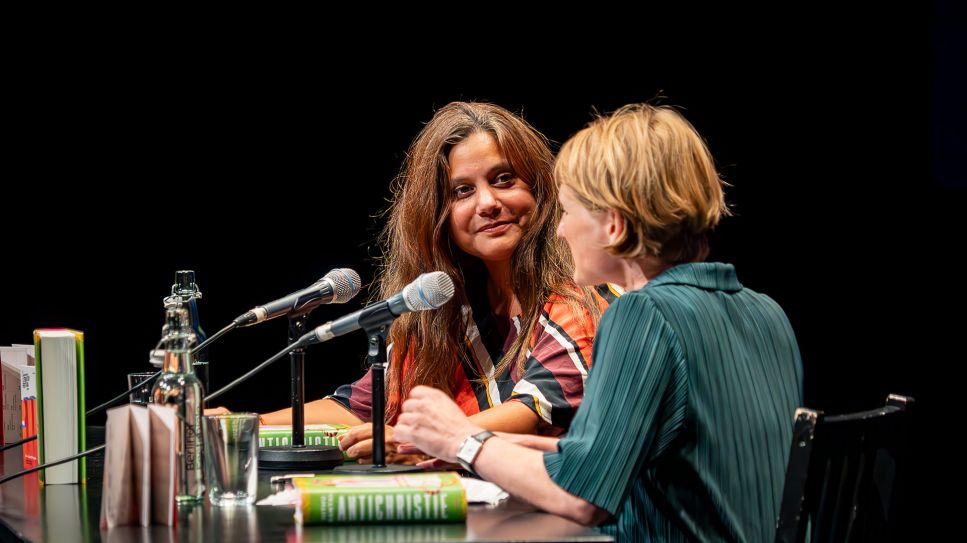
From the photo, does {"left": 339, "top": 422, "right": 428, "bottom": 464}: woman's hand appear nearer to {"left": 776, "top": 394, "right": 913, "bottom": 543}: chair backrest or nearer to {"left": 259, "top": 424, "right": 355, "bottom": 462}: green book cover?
{"left": 259, "top": 424, "right": 355, "bottom": 462}: green book cover

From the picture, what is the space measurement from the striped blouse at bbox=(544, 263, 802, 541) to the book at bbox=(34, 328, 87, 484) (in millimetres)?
881

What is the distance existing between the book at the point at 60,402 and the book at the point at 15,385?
1.13 ft

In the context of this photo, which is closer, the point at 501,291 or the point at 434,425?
the point at 434,425

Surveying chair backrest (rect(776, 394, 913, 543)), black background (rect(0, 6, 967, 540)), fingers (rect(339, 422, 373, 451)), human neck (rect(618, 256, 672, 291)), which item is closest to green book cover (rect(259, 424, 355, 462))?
fingers (rect(339, 422, 373, 451))

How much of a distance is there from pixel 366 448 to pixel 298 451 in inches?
5.5

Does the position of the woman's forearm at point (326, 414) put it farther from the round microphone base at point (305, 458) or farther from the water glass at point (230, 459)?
the water glass at point (230, 459)

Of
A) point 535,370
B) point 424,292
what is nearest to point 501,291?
point 535,370

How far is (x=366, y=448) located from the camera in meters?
2.08

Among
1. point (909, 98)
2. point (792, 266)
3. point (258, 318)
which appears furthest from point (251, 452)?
Answer: point (909, 98)

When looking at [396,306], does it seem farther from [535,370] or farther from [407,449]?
[535,370]

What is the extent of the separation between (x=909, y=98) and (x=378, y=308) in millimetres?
2712

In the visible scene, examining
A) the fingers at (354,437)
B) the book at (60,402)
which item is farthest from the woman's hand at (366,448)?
the book at (60,402)

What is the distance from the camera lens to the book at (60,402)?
5.99 feet

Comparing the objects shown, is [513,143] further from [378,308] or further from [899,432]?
[899,432]
